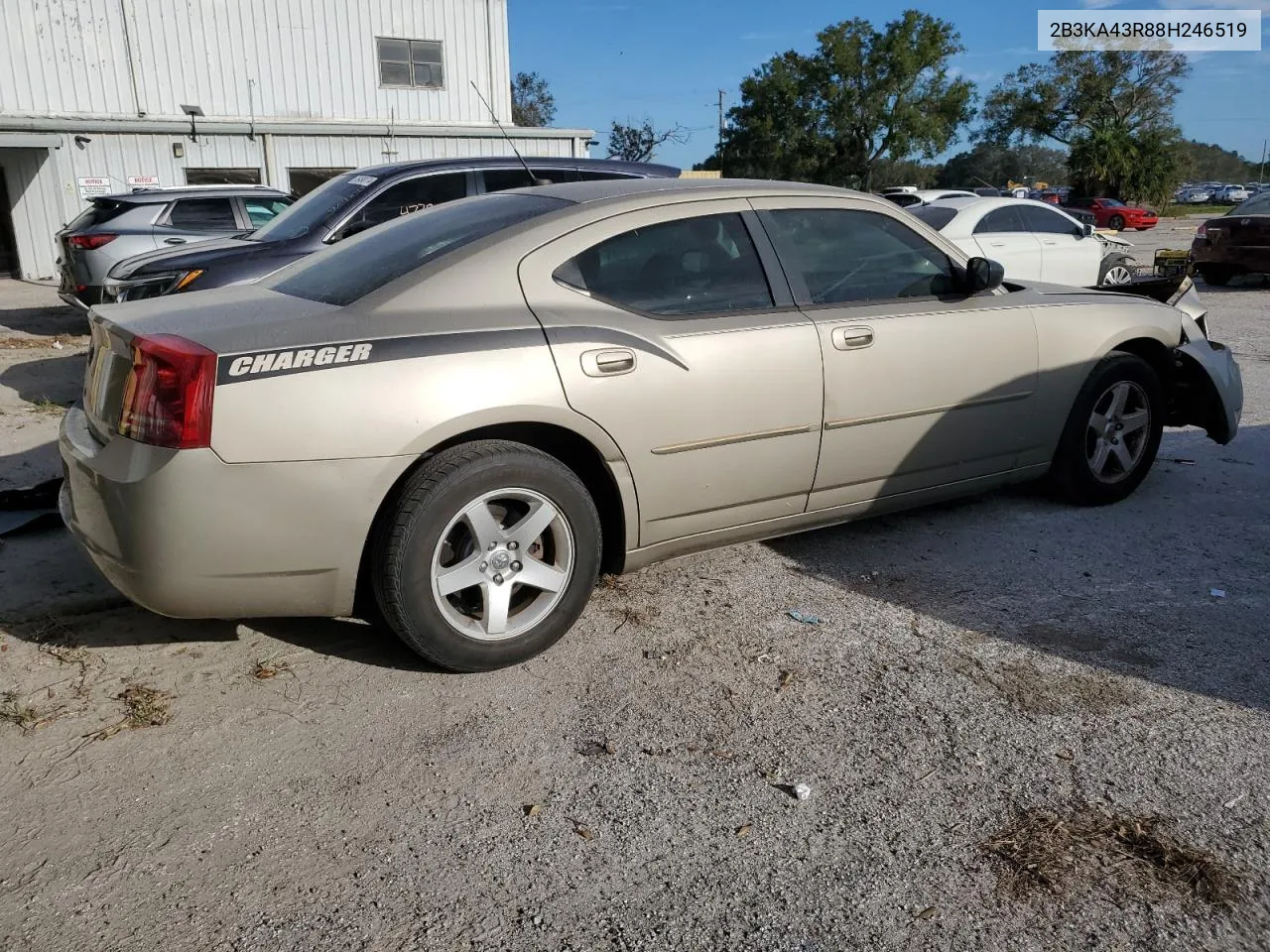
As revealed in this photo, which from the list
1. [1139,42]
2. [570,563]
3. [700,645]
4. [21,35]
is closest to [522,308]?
[570,563]

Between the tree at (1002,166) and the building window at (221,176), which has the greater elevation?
the tree at (1002,166)

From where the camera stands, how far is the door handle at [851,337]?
3.94 m

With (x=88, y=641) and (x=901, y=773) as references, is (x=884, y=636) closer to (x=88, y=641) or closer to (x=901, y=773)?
(x=901, y=773)

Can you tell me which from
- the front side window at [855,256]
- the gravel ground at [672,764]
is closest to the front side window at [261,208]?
the gravel ground at [672,764]

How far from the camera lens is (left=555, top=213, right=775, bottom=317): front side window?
3.60 metres

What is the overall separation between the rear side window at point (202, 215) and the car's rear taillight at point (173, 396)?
10.3m

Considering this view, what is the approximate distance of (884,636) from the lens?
3.70m

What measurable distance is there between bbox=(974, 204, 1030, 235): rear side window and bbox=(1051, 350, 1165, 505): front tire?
6.50 metres

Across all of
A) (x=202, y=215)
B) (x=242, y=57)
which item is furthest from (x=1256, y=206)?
(x=242, y=57)

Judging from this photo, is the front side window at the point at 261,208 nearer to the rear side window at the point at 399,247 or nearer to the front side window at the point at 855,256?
the rear side window at the point at 399,247

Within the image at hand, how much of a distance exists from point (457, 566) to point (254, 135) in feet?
64.9

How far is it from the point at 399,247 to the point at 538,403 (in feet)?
3.21

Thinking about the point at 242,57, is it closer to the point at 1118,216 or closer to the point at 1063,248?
the point at 1063,248

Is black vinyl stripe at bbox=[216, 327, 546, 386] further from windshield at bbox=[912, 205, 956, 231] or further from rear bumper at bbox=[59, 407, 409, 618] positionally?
windshield at bbox=[912, 205, 956, 231]
